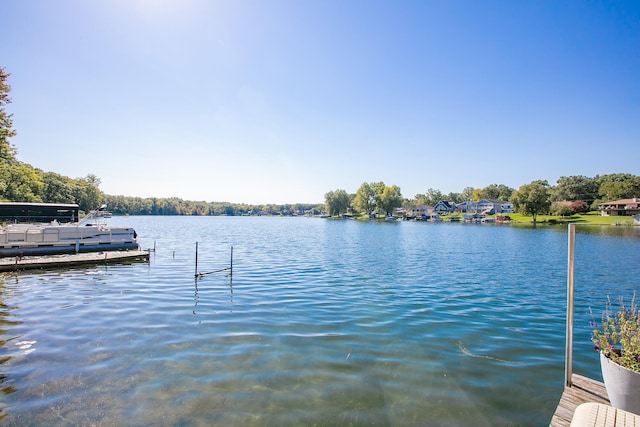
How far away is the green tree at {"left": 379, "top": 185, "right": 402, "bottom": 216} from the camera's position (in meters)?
156

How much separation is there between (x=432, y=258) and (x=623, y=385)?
89.3 ft

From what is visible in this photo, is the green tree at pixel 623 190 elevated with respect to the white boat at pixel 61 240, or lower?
elevated

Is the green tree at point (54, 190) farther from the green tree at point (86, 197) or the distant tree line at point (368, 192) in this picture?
the green tree at point (86, 197)

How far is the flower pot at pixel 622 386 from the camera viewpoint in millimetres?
4746

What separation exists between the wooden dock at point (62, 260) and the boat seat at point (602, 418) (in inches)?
1110

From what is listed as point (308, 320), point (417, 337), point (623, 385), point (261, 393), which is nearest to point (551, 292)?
point (417, 337)

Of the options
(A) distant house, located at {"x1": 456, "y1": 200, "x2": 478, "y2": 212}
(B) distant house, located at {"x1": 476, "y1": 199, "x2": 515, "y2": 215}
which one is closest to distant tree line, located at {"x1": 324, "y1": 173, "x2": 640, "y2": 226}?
(B) distant house, located at {"x1": 476, "y1": 199, "x2": 515, "y2": 215}

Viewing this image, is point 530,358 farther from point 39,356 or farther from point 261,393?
point 39,356

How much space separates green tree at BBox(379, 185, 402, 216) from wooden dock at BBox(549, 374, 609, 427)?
15213 centimetres

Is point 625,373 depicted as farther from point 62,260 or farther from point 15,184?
point 15,184

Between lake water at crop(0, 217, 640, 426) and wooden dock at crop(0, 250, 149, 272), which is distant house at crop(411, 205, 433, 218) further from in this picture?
wooden dock at crop(0, 250, 149, 272)

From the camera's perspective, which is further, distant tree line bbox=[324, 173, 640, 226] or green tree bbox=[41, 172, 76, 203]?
distant tree line bbox=[324, 173, 640, 226]

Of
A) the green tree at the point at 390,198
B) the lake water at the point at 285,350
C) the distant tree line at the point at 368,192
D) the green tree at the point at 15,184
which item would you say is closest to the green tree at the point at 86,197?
the distant tree line at the point at 368,192

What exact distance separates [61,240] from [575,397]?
35.0m
